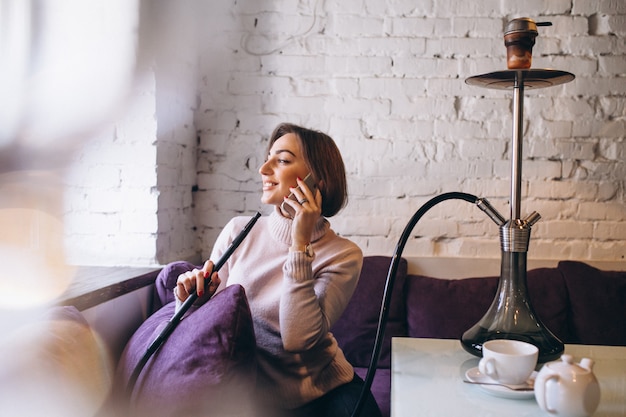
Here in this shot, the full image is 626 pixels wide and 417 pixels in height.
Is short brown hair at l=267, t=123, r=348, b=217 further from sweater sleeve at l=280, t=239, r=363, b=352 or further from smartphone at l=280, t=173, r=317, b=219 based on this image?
sweater sleeve at l=280, t=239, r=363, b=352

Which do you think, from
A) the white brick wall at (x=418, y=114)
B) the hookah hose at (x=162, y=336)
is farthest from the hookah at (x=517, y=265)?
the white brick wall at (x=418, y=114)

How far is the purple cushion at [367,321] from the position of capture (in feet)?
5.90

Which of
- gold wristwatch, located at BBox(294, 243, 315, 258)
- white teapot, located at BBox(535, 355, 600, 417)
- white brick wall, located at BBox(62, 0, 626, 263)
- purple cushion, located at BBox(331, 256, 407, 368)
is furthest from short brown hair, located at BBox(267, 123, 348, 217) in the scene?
white teapot, located at BBox(535, 355, 600, 417)

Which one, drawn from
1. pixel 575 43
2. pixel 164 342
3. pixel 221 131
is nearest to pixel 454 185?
pixel 575 43

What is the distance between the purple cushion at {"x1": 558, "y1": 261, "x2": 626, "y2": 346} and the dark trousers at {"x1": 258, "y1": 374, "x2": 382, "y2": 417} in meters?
0.79

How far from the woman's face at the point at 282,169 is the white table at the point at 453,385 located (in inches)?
18.8

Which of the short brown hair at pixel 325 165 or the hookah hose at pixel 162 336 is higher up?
the short brown hair at pixel 325 165

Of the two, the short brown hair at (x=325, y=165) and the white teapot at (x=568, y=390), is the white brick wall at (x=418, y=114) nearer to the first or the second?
the short brown hair at (x=325, y=165)

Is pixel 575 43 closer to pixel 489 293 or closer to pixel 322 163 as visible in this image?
pixel 489 293

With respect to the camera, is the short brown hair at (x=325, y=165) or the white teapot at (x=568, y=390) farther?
the short brown hair at (x=325, y=165)

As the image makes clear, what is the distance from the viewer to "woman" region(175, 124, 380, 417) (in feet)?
4.13

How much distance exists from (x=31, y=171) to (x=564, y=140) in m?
1.84

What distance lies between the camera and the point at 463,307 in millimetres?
1784

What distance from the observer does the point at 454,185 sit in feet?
6.65
